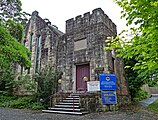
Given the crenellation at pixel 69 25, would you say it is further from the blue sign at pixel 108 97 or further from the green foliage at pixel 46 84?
the blue sign at pixel 108 97

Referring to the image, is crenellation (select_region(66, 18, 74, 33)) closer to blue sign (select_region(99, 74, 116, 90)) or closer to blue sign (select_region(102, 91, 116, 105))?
blue sign (select_region(99, 74, 116, 90))

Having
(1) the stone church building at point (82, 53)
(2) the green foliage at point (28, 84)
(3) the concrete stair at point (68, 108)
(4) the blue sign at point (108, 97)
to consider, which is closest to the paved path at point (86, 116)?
(3) the concrete stair at point (68, 108)

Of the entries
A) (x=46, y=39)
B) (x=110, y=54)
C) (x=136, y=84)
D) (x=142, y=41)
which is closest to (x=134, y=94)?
(x=136, y=84)

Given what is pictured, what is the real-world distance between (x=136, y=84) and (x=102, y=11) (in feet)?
20.9

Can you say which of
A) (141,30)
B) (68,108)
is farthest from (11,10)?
(68,108)

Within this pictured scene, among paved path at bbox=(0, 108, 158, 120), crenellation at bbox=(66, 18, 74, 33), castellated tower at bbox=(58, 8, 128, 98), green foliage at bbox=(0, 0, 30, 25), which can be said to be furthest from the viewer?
crenellation at bbox=(66, 18, 74, 33)

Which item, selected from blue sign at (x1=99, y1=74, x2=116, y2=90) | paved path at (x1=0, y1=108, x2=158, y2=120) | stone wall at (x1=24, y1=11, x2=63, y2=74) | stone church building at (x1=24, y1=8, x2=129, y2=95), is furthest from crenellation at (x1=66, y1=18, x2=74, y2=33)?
paved path at (x1=0, y1=108, x2=158, y2=120)

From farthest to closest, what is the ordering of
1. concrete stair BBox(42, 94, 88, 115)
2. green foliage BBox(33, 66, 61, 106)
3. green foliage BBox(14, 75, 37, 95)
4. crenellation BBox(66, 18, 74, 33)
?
1. crenellation BBox(66, 18, 74, 33)
2. green foliage BBox(14, 75, 37, 95)
3. green foliage BBox(33, 66, 61, 106)
4. concrete stair BBox(42, 94, 88, 115)

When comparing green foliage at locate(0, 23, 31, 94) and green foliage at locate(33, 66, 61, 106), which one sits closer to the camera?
green foliage at locate(0, 23, 31, 94)

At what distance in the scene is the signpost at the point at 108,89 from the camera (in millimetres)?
8000

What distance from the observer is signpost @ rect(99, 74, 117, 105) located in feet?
26.2

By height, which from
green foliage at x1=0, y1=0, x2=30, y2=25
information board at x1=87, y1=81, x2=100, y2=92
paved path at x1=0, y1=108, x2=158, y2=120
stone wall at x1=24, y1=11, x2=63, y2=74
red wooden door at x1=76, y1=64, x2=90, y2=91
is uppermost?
stone wall at x1=24, y1=11, x2=63, y2=74

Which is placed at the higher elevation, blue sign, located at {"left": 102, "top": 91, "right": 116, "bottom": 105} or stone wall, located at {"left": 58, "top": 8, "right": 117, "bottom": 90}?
stone wall, located at {"left": 58, "top": 8, "right": 117, "bottom": 90}

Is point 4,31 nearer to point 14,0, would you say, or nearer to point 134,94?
point 14,0
